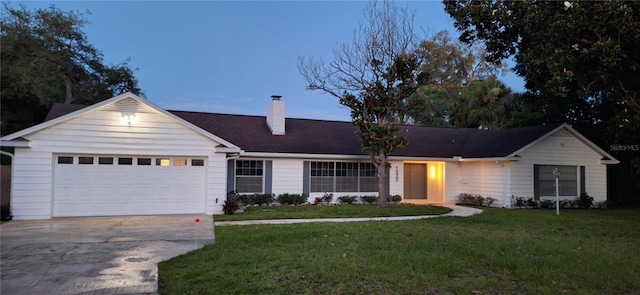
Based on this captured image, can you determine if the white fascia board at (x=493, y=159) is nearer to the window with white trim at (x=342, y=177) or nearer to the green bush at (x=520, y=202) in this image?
the green bush at (x=520, y=202)

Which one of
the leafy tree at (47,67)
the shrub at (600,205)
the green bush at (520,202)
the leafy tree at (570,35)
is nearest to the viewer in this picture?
the leafy tree at (570,35)

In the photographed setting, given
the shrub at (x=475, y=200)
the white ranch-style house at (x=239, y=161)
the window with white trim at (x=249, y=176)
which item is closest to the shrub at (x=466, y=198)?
the shrub at (x=475, y=200)

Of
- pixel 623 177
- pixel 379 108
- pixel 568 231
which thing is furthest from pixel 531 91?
pixel 568 231

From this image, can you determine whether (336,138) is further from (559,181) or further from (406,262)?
(406,262)

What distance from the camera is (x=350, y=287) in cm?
521

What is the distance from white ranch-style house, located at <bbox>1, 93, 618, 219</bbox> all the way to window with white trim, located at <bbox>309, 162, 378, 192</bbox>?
0.04 m

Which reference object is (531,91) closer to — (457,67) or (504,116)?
(504,116)

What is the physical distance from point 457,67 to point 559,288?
34.3m

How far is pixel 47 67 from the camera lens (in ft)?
81.5

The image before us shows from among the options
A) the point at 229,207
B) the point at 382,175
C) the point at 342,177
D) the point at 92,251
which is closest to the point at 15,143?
the point at 92,251

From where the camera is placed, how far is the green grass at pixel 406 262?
17.5ft

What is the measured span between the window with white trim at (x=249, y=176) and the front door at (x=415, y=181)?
278 inches

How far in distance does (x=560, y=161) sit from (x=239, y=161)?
45.5 ft

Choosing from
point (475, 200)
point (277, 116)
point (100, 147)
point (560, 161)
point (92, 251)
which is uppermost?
point (277, 116)
